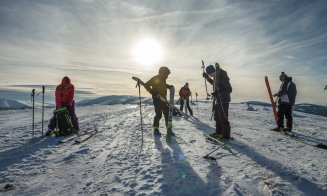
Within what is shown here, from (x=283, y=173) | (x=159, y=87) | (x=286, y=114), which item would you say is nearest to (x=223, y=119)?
(x=159, y=87)

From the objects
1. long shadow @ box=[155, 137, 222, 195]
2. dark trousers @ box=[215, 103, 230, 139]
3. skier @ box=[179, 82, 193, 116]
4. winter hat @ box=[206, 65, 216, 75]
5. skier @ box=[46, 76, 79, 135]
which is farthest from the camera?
skier @ box=[179, 82, 193, 116]

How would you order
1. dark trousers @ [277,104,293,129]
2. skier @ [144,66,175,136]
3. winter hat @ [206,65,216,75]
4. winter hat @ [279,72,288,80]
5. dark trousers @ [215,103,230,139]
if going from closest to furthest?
dark trousers @ [215,103,230,139]
winter hat @ [206,65,216,75]
skier @ [144,66,175,136]
dark trousers @ [277,104,293,129]
winter hat @ [279,72,288,80]

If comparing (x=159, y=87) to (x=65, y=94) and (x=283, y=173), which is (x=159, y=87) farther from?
(x=283, y=173)

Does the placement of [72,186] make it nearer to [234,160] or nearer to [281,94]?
[234,160]

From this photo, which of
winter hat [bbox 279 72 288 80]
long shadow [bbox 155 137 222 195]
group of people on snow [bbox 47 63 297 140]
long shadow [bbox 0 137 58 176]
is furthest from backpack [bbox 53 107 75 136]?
winter hat [bbox 279 72 288 80]

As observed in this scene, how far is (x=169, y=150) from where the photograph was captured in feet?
21.5

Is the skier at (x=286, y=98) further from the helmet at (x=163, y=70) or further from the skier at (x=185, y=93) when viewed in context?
the skier at (x=185, y=93)

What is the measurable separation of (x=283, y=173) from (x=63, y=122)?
7.39 meters

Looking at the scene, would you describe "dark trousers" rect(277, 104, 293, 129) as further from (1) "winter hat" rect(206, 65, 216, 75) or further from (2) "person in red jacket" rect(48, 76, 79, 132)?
(2) "person in red jacket" rect(48, 76, 79, 132)

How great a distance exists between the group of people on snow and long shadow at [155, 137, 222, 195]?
260 cm

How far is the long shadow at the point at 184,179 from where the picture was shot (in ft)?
12.5

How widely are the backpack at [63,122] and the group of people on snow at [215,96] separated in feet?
0.63

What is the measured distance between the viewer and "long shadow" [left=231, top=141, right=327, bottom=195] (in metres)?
3.83

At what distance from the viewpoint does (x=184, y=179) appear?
14.1ft
